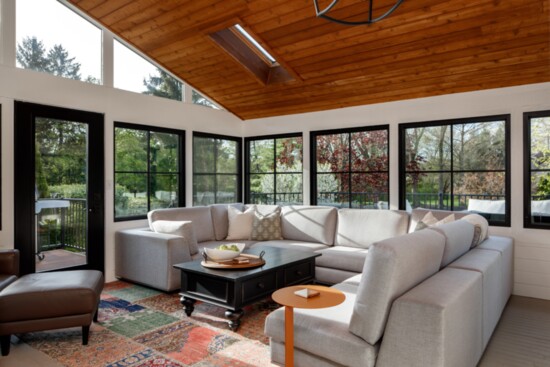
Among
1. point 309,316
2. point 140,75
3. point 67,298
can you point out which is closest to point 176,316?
point 67,298

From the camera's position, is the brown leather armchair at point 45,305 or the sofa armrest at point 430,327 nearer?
the sofa armrest at point 430,327

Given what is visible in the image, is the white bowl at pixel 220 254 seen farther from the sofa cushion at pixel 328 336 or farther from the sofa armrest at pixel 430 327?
the sofa armrest at pixel 430 327

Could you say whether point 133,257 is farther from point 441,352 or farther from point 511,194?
point 511,194

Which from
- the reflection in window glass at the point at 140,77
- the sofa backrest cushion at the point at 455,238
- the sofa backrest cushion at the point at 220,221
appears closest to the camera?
the sofa backrest cushion at the point at 455,238

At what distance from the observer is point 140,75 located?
191 inches

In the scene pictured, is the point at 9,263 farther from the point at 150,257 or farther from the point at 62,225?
the point at 150,257

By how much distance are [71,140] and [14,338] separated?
2126 mm

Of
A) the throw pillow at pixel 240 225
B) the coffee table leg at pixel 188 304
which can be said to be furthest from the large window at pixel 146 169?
the coffee table leg at pixel 188 304

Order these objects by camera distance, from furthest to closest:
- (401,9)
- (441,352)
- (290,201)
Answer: (290,201)
(401,9)
(441,352)

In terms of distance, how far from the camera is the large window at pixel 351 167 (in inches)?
194

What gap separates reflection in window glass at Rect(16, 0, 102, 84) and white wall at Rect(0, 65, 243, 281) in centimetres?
14

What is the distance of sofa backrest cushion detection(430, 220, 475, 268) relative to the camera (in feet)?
7.97

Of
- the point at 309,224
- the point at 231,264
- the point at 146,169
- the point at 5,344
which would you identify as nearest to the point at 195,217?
the point at 146,169

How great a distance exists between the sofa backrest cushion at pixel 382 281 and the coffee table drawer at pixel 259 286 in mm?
1225
